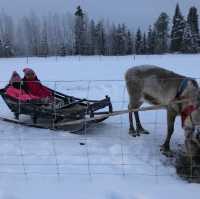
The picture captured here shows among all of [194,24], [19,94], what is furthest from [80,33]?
[19,94]

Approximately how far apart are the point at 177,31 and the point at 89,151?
57.6 m

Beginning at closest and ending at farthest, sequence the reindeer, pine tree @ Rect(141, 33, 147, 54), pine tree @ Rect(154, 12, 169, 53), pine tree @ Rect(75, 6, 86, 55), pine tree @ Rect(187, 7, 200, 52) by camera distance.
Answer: the reindeer < pine tree @ Rect(187, 7, 200, 52) < pine tree @ Rect(141, 33, 147, 54) < pine tree @ Rect(154, 12, 169, 53) < pine tree @ Rect(75, 6, 86, 55)

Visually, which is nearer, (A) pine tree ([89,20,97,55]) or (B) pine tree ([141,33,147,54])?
(B) pine tree ([141,33,147,54])

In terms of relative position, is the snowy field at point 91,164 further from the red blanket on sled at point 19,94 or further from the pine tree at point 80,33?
the pine tree at point 80,33

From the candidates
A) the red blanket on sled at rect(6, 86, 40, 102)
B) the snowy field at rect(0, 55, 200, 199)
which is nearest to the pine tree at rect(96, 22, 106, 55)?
the red blanket on sled at rect(6, 86, 40, 102)

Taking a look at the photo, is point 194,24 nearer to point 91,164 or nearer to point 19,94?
point 19,94

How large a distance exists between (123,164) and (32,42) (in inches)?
3278

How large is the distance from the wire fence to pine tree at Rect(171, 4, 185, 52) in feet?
180

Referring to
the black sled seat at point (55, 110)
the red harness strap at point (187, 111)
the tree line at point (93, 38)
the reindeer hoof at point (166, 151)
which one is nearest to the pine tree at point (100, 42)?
the tree line at point (93, 38)

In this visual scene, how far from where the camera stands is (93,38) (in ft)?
247

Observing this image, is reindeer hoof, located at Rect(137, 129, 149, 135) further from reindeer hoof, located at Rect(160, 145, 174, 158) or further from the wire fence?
reindeer hoof, located at Rect(160, 145, 174, 158)

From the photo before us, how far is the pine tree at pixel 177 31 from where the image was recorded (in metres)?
60.9

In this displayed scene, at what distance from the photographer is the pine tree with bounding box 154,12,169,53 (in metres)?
69.0

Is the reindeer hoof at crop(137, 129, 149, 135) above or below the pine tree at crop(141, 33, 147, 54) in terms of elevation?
below
